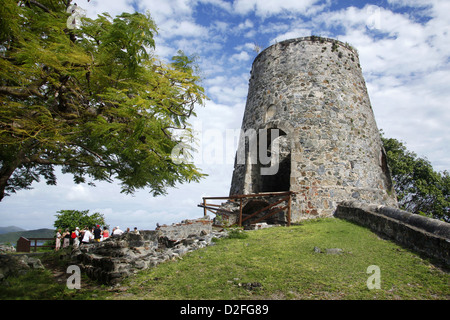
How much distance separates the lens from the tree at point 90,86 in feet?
18.5

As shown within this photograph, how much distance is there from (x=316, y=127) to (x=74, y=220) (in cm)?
1405

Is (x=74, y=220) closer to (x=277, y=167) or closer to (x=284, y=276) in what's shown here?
(x=277, y=167)

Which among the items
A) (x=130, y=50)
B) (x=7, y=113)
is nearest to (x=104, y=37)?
(x=130, y=50)

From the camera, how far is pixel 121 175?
29.5 ft

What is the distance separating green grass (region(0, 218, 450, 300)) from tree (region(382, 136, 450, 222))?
571 inches

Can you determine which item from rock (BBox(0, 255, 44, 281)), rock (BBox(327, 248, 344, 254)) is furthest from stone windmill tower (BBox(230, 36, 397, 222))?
rock (BBox(0, 255, 44, 281))

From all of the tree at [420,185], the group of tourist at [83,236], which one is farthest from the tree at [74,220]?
the tree at [420,185]

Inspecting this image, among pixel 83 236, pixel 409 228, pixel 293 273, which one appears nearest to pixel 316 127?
pixel 409 228

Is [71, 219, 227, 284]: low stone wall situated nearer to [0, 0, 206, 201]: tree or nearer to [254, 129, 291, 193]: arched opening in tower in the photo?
[0, 0, 206, 201]: tree

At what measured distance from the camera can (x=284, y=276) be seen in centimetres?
490

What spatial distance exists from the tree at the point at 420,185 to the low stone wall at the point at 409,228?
38.3ft

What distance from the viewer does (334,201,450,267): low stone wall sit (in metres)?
5.61
